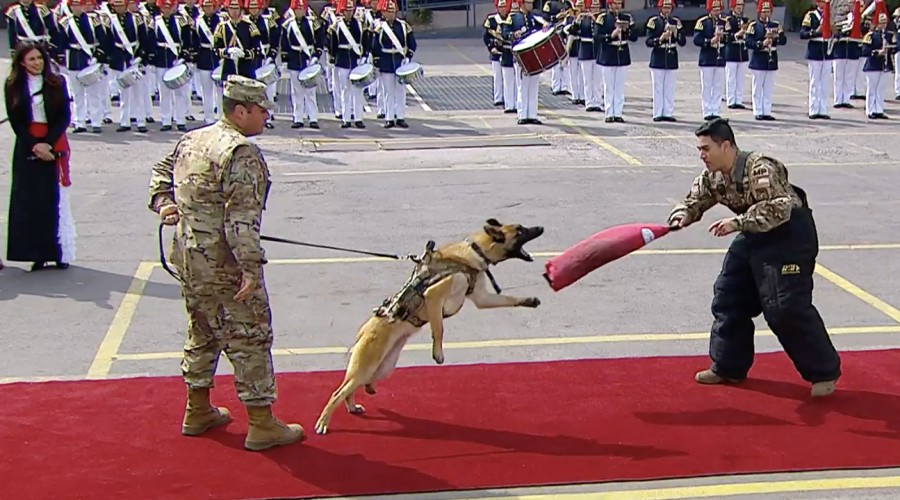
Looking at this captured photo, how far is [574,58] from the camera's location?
21234 mm

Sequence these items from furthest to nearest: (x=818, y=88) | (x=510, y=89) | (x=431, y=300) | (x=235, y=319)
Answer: (x=510, y=89) < (x=818, y=88) < (x=431, y=300) < (x=235, y=319)

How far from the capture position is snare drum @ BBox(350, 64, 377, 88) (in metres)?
17.8

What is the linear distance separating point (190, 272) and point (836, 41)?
55.7ft

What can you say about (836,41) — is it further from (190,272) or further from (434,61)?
(190,272)

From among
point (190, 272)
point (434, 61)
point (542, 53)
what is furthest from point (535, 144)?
point (434, 61)

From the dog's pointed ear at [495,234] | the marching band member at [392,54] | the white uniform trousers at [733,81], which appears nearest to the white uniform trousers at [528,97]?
the marching band member at [392,54]

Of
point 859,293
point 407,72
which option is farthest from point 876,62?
point 859,293

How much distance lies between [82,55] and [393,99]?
516cm

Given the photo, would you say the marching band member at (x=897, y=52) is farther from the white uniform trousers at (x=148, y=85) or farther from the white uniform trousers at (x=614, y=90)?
the white uniform trousers at (x=148, y=85)

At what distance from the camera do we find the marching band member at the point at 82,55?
18.0 m

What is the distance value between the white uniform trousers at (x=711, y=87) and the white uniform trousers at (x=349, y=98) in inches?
234

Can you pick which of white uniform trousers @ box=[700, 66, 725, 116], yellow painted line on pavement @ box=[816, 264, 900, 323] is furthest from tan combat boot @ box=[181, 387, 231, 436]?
white uniform trousers @ box=[700, 66, 725, 116]

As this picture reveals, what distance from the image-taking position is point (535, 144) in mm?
16547

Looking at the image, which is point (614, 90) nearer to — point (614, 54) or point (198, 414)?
point (614, 54)
